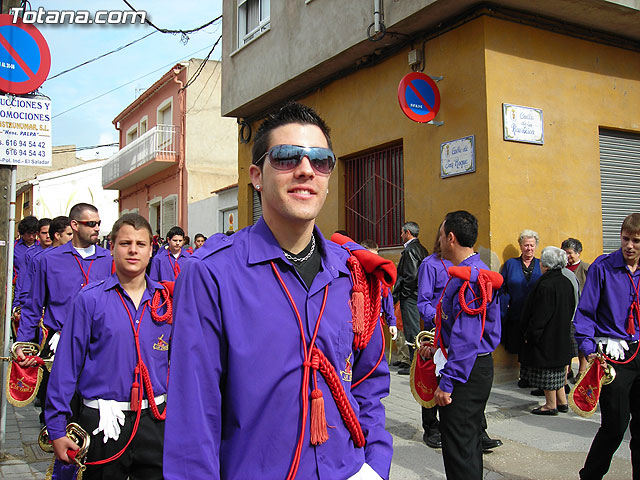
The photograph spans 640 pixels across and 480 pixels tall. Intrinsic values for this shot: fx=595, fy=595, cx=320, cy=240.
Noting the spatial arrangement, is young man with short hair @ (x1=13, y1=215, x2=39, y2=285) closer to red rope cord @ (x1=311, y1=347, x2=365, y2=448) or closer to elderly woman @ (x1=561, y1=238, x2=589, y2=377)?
elderly woman @ (x1=561, y1=238, x2=589, y2=377)

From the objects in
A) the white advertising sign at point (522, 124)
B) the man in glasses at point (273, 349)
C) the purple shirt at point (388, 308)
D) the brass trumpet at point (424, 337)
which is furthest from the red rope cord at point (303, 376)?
the white advertising sign at point (522, 124)

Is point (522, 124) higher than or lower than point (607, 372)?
higher

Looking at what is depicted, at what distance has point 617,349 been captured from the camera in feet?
14.3

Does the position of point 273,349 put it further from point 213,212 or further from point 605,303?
point 213,212

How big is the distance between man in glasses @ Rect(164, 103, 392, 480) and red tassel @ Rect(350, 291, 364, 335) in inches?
1.2

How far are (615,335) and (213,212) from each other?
53.1 ft

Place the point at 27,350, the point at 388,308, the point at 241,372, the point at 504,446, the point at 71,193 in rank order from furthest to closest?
1. the point at 71,193
2. the point at 388,308
3. the point at 504,446
4. the point at 27,350
5. the point at 241,372

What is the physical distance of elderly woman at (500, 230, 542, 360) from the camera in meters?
8.04

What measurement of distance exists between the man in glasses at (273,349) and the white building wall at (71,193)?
34.1 m

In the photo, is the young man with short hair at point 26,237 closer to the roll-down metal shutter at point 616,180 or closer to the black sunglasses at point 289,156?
the black sunglasses at point 289,156

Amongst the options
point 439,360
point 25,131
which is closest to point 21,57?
point 25,131

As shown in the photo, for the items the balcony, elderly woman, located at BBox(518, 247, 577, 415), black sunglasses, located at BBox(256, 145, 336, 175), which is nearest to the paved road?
elderly woman, located at BBox(518, 247, 577, 415)

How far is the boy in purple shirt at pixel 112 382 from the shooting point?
3316mm

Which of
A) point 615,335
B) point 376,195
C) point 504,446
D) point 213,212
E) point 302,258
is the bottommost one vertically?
point 504,446
